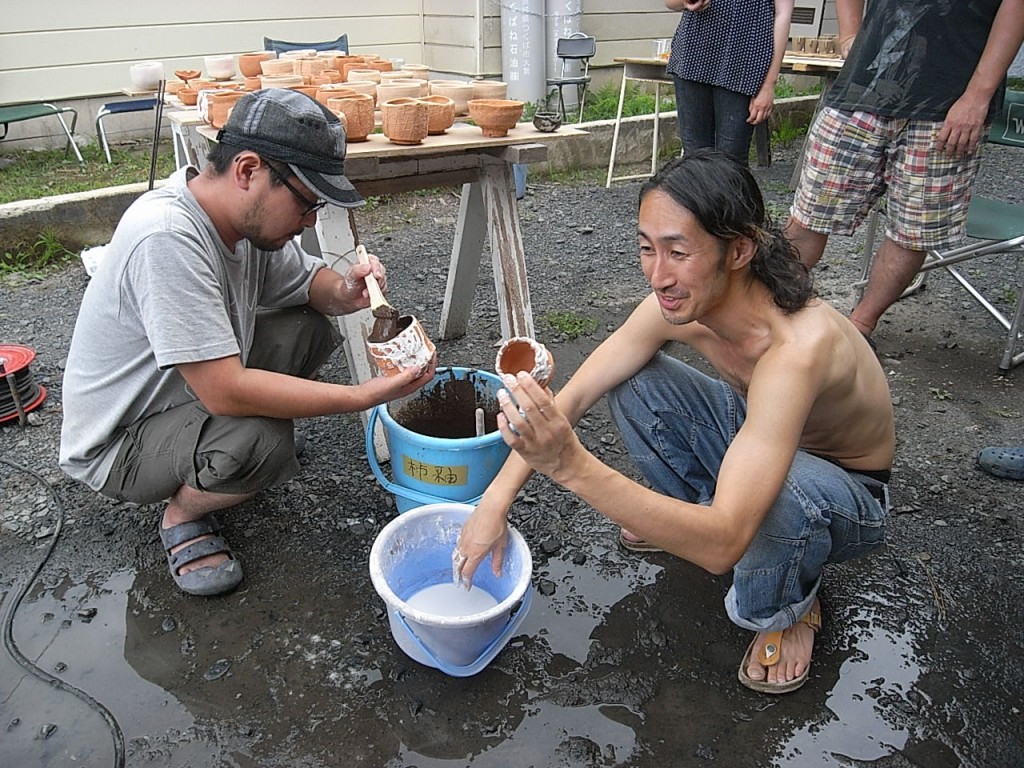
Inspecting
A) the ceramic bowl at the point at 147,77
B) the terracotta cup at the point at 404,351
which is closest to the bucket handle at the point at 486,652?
the terracotta cup at the point at 404,351

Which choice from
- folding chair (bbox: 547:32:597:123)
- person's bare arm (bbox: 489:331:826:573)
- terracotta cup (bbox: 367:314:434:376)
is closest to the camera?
person's bare arm (bbox: 489:331:826:573)

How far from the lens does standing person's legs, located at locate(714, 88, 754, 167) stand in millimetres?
3930

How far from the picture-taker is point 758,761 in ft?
5.82

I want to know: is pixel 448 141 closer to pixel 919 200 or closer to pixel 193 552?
pixel 193 552

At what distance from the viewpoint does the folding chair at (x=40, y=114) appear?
5406 millimetres

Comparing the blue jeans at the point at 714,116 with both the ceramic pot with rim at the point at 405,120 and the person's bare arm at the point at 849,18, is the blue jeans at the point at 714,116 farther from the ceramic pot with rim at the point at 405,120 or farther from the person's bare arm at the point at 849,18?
the ceramic pot with rim at the point at 405,120

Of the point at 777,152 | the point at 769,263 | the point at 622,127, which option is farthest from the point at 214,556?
the point at 777,152

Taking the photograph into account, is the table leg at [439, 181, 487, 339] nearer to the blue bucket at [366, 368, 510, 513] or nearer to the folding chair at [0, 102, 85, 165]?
the blue bucket at [366, 368, 510, 513]

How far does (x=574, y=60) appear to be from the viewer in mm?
7102

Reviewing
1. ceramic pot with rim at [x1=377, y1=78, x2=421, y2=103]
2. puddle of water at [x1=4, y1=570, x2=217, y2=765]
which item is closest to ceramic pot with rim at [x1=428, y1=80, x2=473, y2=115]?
ceramic pot with rim at [x1=377, y1=78, x2=421, y2=103]

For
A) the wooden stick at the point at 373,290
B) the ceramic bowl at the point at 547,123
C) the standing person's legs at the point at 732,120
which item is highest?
the ceramic bowl at the point at 547,123

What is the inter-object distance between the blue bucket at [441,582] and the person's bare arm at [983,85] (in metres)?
2.26

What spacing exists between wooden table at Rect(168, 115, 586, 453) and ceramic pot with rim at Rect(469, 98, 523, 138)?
50mm

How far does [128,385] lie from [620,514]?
4.72 ft
